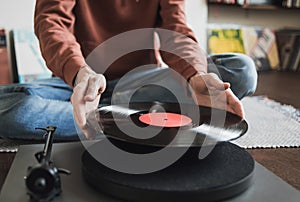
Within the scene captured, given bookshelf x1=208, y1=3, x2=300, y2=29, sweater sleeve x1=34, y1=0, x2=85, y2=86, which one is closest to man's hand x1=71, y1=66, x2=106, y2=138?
sweater sleeve x1=34, y1=0, x2=85, y2=86

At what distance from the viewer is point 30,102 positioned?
97cm

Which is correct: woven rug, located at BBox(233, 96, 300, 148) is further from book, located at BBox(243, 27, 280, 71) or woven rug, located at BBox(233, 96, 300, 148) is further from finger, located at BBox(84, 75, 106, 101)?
book, located at BBox(243, 27, 280, 71)

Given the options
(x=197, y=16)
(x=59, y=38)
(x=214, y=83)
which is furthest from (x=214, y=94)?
(x=197, y=16)

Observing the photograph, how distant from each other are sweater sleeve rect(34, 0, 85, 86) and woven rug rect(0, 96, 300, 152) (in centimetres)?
25

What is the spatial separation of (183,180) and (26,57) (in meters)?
1.64

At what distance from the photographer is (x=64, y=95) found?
1.15 meters

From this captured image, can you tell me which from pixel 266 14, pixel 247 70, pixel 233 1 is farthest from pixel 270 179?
pixel 266 14

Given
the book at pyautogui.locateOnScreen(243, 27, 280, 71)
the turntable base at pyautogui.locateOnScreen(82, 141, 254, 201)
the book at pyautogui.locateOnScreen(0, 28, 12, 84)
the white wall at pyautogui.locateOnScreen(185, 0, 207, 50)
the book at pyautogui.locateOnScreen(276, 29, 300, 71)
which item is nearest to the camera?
the turntable base at pyautogui.locateOnScreen(82, 141, 254, 201)

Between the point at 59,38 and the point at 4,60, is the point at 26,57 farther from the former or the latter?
the point at 59,38

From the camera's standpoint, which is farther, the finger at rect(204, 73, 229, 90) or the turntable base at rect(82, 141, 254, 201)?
the finger at rect(204, 73, 229, 90)

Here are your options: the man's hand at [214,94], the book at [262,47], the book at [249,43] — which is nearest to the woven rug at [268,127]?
the man's hand at [214,94]

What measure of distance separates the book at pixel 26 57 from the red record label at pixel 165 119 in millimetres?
1433

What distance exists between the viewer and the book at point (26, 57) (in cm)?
191

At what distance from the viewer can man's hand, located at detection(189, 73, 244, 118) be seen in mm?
710
